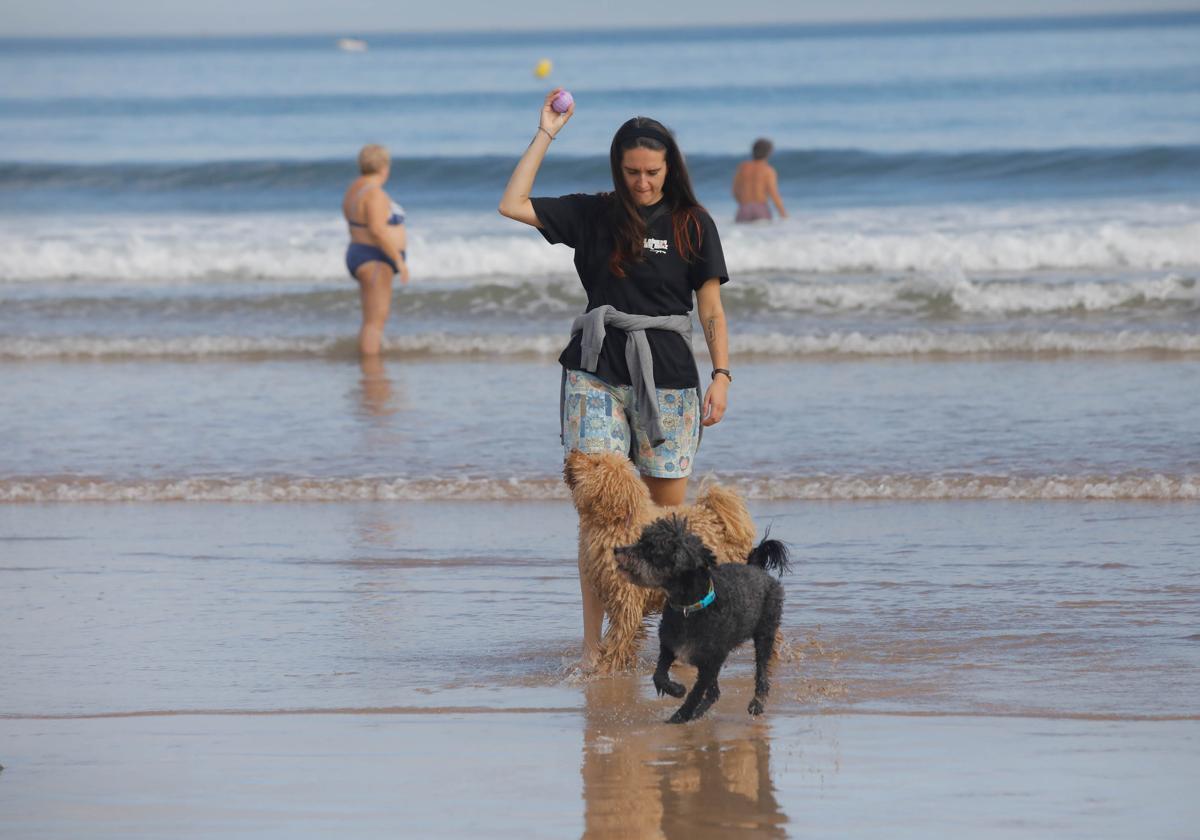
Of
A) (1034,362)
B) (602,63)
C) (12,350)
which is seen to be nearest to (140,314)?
(12,350)

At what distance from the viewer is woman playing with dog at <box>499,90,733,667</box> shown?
16.1 feet

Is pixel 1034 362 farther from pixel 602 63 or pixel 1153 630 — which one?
pixel 602 63

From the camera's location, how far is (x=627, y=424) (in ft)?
16.8

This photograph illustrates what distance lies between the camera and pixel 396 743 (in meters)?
4.49

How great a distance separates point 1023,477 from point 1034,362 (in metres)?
3.71

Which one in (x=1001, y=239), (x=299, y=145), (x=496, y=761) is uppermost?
(x=299, y=145)

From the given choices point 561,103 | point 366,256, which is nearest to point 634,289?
point 561,103

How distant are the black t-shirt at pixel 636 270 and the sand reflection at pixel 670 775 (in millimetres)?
1102

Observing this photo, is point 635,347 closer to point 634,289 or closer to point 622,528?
point 634,289

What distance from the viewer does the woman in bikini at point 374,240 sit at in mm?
11938

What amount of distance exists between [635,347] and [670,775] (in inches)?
55.7

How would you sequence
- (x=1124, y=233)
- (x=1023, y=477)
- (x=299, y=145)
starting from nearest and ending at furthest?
(x=1023, y=477) → (x=1124, y=233) → (x=299, y=145)

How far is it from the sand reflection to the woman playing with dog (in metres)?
0.90

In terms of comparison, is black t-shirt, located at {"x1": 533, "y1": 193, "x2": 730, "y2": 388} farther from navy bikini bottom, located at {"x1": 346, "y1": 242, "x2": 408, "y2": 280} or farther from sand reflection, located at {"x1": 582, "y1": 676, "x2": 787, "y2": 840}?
navy bikini bottom, located at {"x1": 346, "y1": 242, "x2": 408, "y2": 280}
